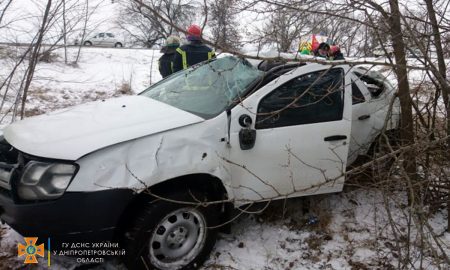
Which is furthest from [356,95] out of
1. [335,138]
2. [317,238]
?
[317,238]

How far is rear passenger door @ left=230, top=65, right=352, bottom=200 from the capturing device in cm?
300

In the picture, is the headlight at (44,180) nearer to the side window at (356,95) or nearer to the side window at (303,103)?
the side window at (303,103)

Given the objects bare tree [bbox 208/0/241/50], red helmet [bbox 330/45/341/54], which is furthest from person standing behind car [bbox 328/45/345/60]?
bare tree [bbox 208/0/241/50]

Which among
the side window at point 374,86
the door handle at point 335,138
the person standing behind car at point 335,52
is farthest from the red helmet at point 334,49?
the door handle at point 335,138

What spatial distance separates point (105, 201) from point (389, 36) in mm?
2620

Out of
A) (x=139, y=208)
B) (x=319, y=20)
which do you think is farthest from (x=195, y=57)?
(x=139, y=208)

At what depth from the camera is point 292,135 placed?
3.17 m

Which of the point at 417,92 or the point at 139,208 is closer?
the point at 139,208

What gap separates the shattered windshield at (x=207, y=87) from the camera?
3068 millimetres

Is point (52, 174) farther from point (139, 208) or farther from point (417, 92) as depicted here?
point (417, 92)

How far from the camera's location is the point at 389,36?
322 centimetres

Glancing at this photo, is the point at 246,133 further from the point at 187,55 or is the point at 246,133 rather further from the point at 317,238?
the point at 187,55

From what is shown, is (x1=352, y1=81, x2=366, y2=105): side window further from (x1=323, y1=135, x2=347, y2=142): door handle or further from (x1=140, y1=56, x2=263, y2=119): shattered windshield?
(x1=140, y1=56, x2=263, y2=119): shattered windshield

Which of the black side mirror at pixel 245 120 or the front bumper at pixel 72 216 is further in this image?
the black side mirror at pixel 245 120
